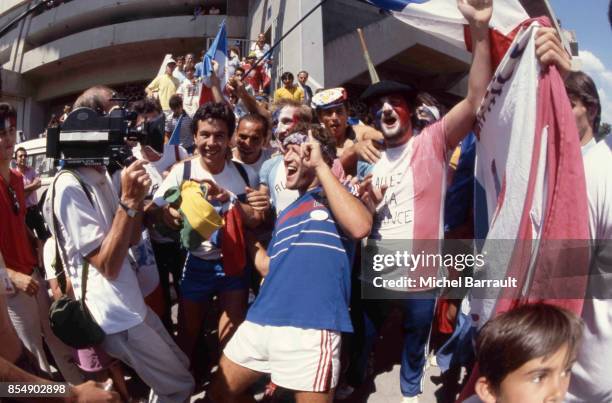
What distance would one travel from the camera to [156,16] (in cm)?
1933

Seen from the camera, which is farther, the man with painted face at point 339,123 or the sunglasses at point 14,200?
the man with painted face at point 339,123

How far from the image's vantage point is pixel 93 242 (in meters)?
2.13

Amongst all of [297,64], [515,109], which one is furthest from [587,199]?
[297,64]

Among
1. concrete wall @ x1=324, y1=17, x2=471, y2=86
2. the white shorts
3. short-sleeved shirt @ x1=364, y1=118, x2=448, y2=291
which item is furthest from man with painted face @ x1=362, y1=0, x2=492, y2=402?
concrete wall @ x1=324, y1=17, x2=471, y2=86

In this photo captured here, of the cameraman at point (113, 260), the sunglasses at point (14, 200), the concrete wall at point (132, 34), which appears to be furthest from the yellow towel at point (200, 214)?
the concrete wall at point (132, 34)

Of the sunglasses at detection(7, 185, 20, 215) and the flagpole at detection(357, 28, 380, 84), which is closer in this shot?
the sunglasses at detection(7, 185, 20, 215)

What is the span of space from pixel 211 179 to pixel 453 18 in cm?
164

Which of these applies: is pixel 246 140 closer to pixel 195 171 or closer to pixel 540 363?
pixel 195 171

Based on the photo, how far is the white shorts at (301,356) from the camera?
1.99 metres

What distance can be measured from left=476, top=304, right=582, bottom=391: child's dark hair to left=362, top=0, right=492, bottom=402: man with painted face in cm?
93

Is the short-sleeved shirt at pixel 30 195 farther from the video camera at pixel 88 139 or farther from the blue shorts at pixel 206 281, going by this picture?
the video camera at pixel 88 139

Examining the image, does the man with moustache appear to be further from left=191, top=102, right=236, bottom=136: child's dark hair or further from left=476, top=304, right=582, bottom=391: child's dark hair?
left=476, top=304, right=582, bottom=391: child's dark hair

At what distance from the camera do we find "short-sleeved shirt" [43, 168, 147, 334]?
83.3 inches

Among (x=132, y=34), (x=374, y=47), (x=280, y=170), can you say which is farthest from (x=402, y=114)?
(x=132, y=34)
